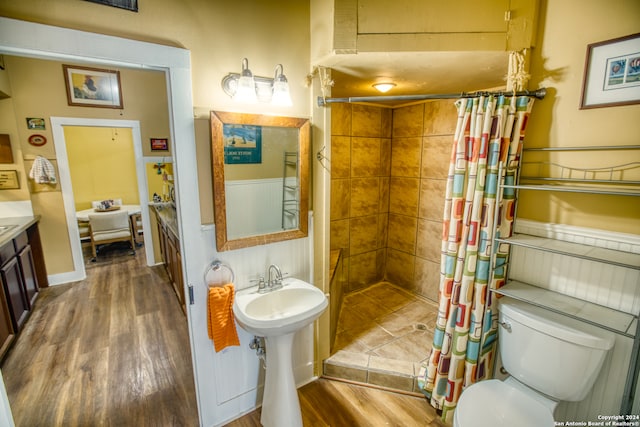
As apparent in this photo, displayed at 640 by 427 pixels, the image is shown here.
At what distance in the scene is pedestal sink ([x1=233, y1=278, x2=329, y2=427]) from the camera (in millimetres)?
1513

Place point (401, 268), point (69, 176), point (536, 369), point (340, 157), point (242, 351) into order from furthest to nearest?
point (69, 176)
point (401, 268)
point (340, 157)
point (242, 351)
point (536, 369)

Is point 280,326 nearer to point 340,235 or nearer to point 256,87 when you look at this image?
point 256,87

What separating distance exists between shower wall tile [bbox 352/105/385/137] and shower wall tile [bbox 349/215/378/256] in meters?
0.90

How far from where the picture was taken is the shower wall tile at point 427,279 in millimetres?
3027

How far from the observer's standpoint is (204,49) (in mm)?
1526

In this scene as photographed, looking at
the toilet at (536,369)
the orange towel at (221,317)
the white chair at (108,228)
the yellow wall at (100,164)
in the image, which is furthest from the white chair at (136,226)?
the toilet at (536,369)

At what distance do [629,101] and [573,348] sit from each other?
1143mm

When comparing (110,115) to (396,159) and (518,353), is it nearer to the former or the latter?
(396,159)

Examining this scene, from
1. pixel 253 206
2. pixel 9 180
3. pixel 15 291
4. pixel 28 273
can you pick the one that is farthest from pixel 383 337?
pixel 9 180

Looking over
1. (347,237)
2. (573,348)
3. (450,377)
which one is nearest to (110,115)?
(347,237)

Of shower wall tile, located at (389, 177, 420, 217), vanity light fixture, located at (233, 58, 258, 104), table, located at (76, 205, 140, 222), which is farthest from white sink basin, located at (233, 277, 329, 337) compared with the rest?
table, located at (76, 205, 140, 222)

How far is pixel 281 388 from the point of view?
1.70 meters

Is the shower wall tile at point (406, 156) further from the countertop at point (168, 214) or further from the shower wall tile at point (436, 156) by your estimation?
the countertop at point (168, 214)

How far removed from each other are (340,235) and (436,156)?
48.3 inches
